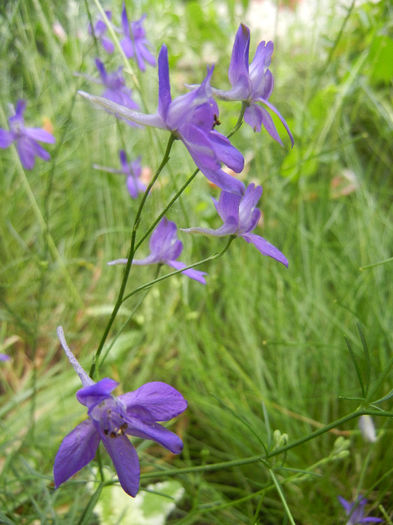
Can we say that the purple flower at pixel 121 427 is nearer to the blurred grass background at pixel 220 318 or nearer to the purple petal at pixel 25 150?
A: the blurred grass background at pixel 220 318

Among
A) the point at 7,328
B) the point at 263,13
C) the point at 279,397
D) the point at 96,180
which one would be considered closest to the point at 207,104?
the point at 279,397

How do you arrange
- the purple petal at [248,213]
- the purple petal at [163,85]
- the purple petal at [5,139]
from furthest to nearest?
the purple petal at [5,139], the purple petal at [248,213], the purple petal at [163,85]

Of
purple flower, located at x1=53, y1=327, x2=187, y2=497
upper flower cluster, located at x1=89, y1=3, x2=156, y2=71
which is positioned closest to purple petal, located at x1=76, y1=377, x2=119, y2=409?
purple flower, located at x1=53, y1=327, x2=187, y2=497

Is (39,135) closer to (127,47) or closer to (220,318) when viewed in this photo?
(127,47)

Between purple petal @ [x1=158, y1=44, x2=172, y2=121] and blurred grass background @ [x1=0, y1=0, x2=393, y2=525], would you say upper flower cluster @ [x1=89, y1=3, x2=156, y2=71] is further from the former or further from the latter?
A: purple petal @ [x1=158, y1=44, x2=172, y2=121]

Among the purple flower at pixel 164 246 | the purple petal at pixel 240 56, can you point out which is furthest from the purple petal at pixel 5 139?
the purple petal at pixel 240 56
